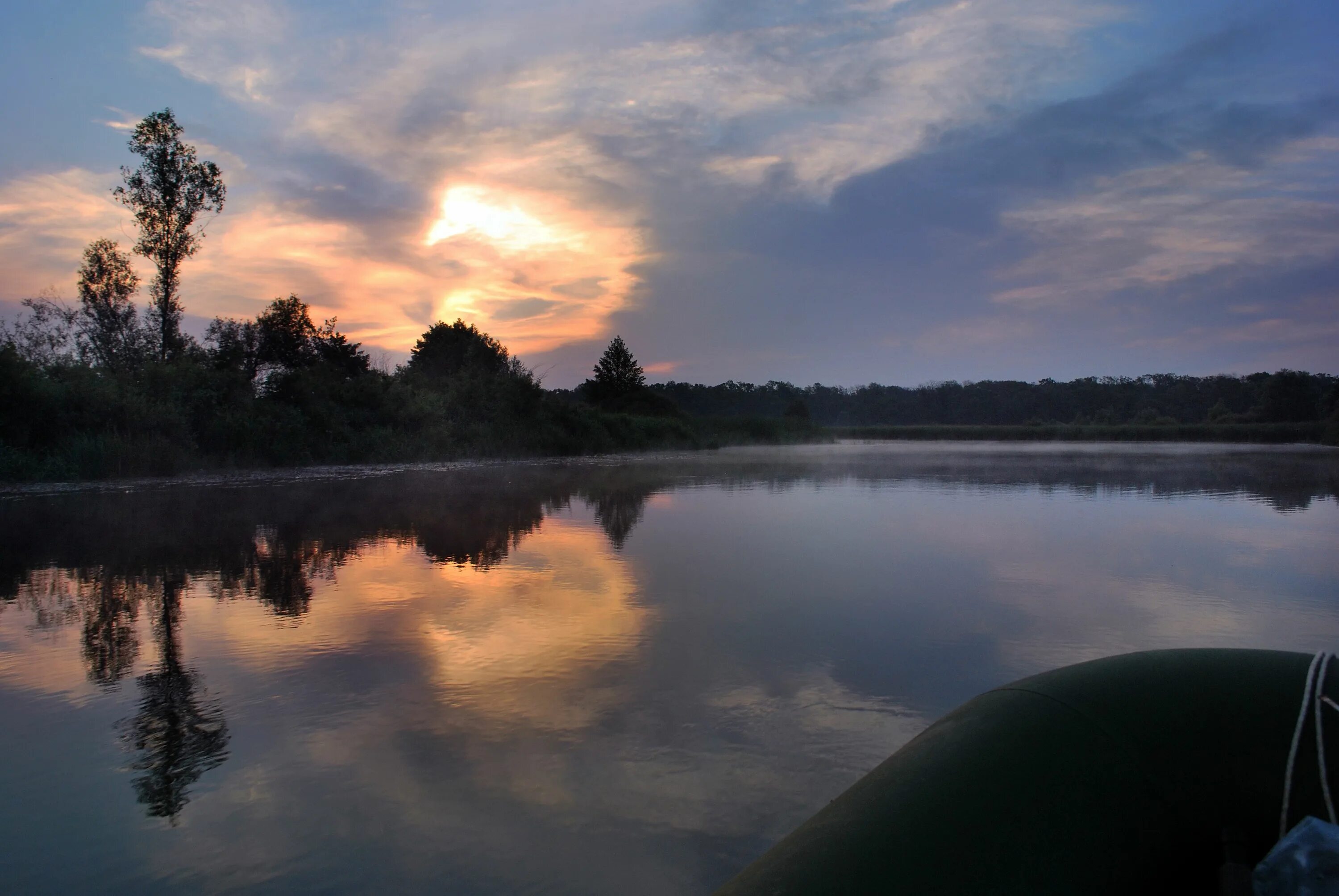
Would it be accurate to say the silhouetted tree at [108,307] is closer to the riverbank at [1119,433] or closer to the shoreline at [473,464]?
the shoreline at [473,464]

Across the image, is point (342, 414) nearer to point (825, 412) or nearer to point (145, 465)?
point (145, 465)

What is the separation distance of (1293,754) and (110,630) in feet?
18.1

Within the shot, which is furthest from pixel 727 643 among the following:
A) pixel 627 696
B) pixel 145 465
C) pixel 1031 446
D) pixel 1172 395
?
pixel 1172 395

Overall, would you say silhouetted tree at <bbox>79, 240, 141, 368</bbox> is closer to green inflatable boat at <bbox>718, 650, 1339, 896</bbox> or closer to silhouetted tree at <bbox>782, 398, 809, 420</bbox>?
green inflatable boat at <bbox>718, 650, 1339, 896</bbox>

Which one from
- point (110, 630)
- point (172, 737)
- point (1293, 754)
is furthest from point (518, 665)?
point (1293, 754)

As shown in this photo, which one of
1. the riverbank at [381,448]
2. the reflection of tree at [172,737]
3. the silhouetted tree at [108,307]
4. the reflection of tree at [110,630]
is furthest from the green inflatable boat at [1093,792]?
the silhouetted tree at [108,307]

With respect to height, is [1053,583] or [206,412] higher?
[206,412]

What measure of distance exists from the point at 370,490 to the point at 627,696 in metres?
12.1

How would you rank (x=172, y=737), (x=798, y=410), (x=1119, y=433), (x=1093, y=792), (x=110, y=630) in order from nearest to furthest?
(x=1093, y=792), (x=172, y=737), (x=110, y=630), (x=1119, y=433), (x=798, y=410)

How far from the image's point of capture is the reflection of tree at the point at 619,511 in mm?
9094

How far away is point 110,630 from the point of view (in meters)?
4.93

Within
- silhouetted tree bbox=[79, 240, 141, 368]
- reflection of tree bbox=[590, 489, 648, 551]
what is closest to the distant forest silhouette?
silhouetted tree bbox=[79, 240, 141, 368]

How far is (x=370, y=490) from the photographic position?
48.4 feet

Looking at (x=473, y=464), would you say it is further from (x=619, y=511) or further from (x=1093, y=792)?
(x=1093, y=792)
